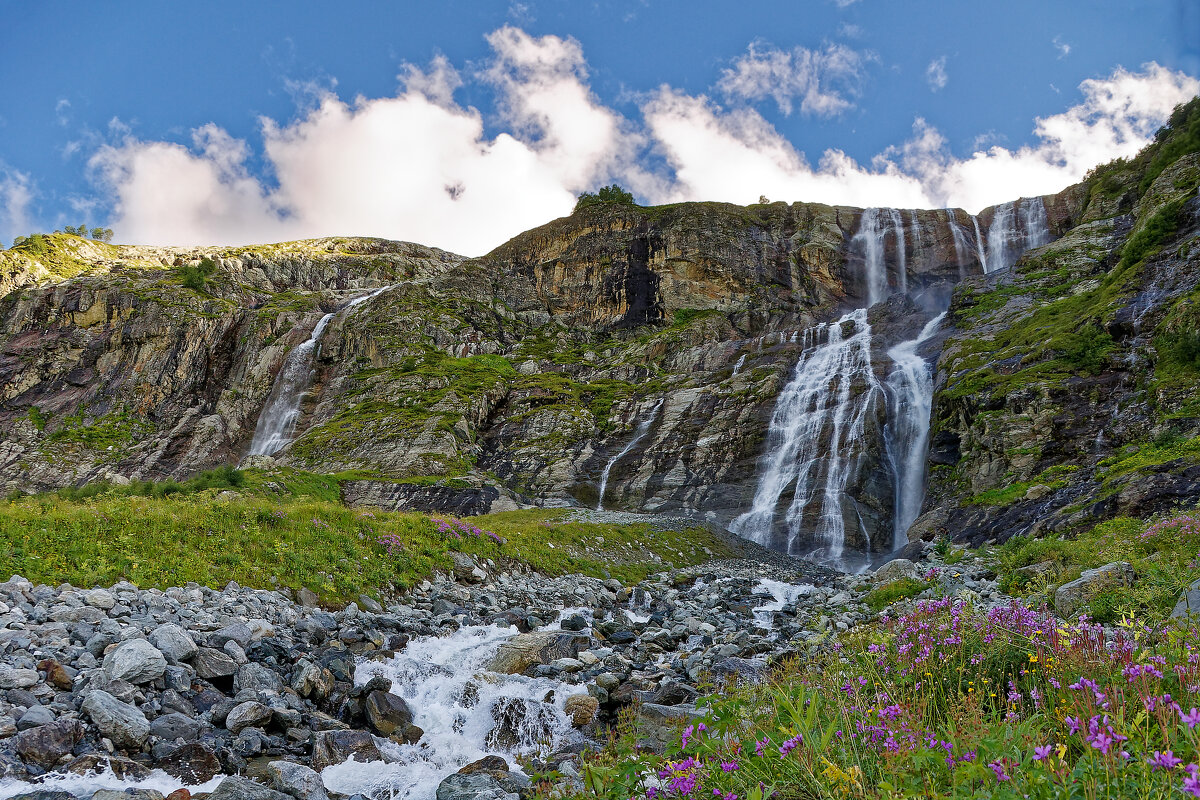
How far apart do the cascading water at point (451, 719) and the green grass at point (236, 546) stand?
423 centimetres

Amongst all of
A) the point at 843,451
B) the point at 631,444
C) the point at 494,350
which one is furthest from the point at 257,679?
the point at 494,350

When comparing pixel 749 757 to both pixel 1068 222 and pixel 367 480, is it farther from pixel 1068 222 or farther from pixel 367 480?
pixel 1068 222

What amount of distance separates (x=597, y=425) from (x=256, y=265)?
88272mm

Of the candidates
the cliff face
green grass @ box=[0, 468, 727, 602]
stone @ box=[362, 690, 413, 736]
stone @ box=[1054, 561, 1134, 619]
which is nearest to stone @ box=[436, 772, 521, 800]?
stone @ box=[362, 690, 413, 736]

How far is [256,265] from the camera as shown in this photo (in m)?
108

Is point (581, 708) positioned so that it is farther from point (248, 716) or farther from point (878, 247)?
point (878, 247)

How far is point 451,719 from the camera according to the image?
27.0 feet

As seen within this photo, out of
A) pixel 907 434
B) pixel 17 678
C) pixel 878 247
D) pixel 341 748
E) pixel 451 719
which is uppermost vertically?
pixel 878 247

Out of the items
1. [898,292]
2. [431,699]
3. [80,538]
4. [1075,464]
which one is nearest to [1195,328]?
[1075,464]

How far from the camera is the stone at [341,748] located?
6.77 m

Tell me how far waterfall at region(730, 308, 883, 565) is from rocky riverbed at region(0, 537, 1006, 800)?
21.1 m

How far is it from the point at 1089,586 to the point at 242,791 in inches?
391

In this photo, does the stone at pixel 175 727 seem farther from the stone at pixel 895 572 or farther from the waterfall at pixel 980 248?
the waterfall at pixel 980 248

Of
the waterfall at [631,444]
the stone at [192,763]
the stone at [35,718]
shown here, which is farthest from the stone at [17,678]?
the waterfall at [631,444]
